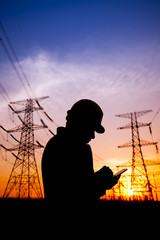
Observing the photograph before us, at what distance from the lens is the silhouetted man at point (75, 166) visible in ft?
3.86

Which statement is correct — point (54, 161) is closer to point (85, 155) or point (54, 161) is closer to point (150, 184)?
point (85, 155)

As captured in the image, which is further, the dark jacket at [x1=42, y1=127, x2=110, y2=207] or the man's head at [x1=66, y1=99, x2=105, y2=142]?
the man's head at [x1=66, y1=99, x2=105, y2=142]

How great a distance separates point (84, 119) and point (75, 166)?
370 mm

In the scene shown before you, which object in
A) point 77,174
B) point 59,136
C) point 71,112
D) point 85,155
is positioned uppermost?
point 71,112

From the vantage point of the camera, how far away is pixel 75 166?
123cm

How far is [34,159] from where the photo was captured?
61.1ft

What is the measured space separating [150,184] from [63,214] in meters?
21.6

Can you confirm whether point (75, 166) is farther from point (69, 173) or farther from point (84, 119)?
point (84, 119)

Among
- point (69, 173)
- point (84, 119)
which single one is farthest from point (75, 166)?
point (84, 119)

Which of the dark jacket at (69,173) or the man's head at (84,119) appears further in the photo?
the man's head at (84,119)

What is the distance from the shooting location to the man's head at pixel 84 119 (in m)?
1.38

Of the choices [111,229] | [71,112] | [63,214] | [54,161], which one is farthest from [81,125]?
[111,229]

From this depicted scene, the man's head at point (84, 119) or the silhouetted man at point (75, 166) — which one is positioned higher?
the man's head at point (84, 119)

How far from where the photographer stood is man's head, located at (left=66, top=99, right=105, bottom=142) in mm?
1376
